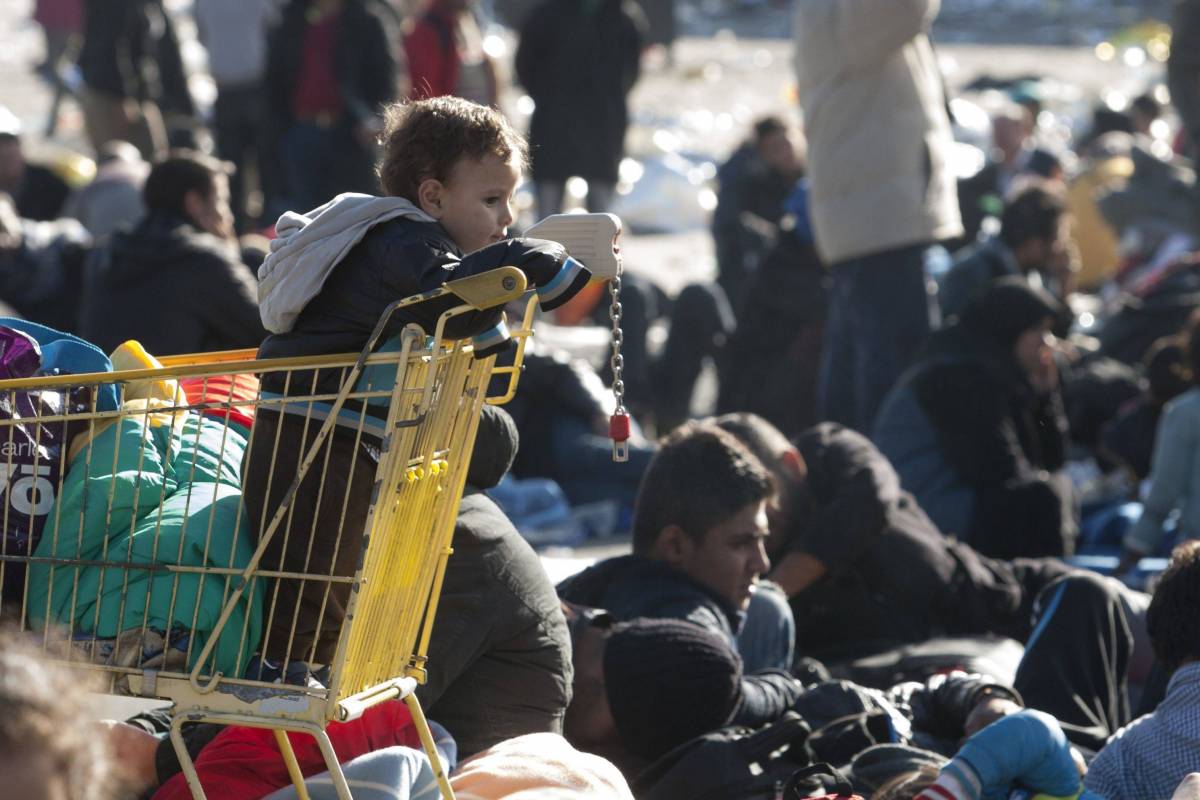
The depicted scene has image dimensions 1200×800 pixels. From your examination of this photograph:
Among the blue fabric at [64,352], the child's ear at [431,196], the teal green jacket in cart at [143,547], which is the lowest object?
the teal green jacket in cart at [143,547]

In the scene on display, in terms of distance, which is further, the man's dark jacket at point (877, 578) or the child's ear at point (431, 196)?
the man's dark jacket at point (877, 578)

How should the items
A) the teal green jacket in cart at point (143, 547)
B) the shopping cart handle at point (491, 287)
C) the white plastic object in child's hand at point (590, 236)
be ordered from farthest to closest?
1. the white plastic object in child's hand at point (590, 236)
2. the teal green jacket in cart at point (143, 547)
3. the shopping cart handle at point (491, 287)

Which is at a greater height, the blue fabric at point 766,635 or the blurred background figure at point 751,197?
the blurred background figure at point 751,197

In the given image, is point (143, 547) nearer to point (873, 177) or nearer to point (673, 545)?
point (673, 545)

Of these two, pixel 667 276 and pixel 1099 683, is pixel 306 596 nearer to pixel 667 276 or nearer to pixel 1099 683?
pixel 1099 683

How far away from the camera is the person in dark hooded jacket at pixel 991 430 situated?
6.52m

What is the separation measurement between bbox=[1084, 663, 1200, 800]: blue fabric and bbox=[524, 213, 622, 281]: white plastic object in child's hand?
1.50 metres

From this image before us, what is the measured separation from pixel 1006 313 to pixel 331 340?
13.8 ft

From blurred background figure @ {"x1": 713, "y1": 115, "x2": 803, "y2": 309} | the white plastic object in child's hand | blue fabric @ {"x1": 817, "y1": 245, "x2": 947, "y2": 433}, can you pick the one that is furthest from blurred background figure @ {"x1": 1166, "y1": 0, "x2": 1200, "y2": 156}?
the white plastic object in child's hand

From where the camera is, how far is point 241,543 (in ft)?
10.1

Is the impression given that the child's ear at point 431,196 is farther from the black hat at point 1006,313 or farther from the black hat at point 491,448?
the black hat at point 1006,313

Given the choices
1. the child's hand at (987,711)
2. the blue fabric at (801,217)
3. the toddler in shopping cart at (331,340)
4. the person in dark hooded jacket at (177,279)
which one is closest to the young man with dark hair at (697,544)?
the child's hand at (987,711)

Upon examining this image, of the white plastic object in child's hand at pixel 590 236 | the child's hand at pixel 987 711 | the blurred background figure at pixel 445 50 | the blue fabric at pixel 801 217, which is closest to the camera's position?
the white plastic object in child's hand at pixel 590 236

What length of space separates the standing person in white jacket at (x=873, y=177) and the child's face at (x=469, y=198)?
4514 mm
